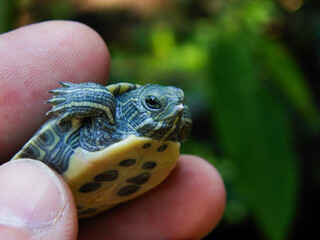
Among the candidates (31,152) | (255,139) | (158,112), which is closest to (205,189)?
(255,139)

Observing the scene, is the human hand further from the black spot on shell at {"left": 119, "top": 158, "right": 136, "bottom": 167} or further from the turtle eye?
the turtle eye

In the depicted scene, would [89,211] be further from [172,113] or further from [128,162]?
[172,113]

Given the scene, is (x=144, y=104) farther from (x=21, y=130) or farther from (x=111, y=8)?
(x=111, y=8)

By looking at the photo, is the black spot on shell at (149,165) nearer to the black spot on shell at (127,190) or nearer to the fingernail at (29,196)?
the black spot on shell at (127,190)

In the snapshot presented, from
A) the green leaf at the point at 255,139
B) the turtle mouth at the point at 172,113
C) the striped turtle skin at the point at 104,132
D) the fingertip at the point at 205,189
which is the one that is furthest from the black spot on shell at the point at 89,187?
the green leaf at the point at 255,139

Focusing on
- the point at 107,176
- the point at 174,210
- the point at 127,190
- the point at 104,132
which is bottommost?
the point at 174,210

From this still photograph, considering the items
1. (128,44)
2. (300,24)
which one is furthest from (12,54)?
(128,44)
